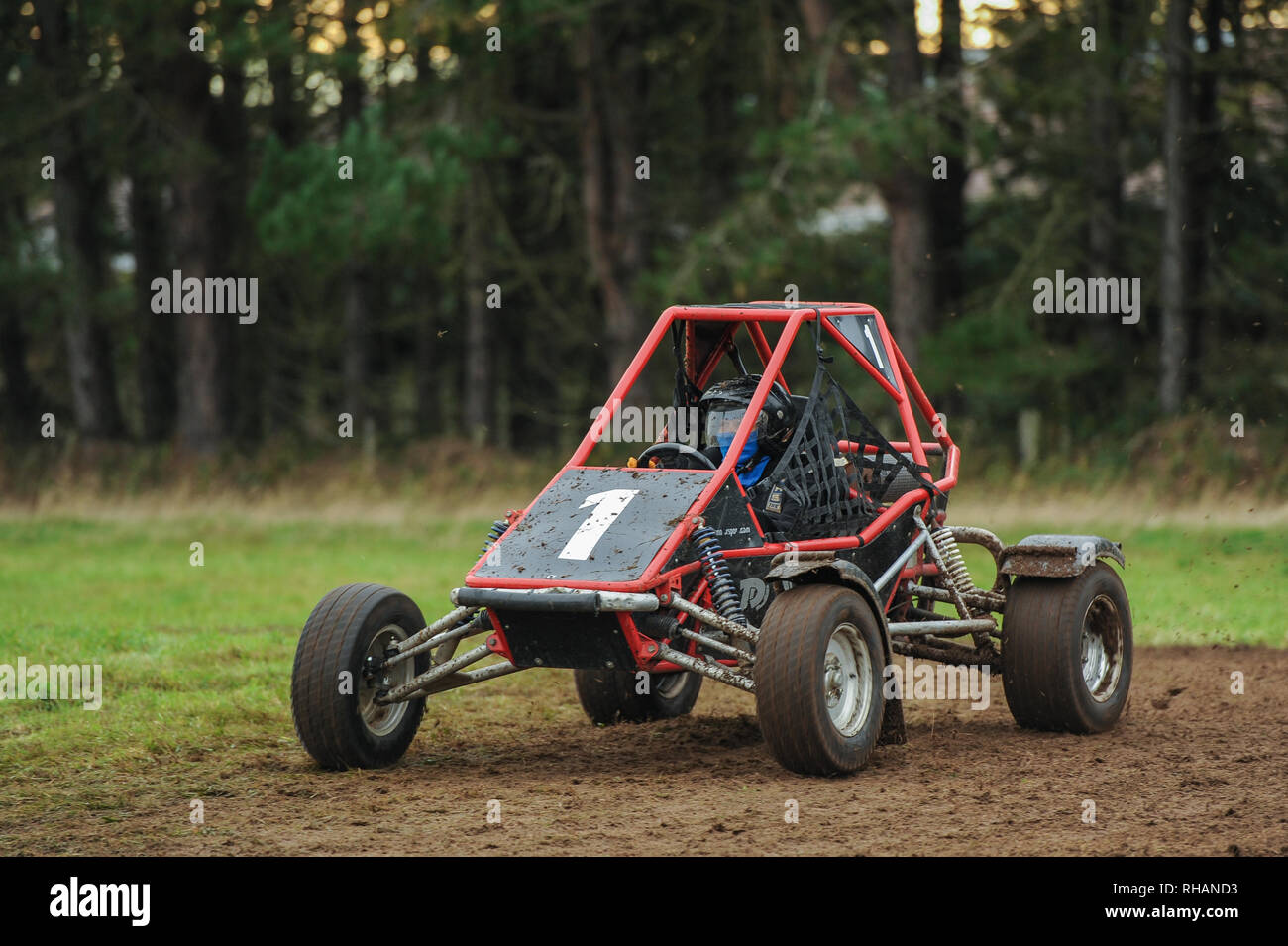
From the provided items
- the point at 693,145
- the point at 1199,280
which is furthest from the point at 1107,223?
the point at 693,145

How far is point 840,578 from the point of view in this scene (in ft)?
25.8

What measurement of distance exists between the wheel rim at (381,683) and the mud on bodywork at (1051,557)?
329 cm

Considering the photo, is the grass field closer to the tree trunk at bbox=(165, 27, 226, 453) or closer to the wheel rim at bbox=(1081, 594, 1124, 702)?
the wheel rim at bbox=(1081, 594, 1124, 702)

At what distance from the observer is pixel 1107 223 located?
25.9 m

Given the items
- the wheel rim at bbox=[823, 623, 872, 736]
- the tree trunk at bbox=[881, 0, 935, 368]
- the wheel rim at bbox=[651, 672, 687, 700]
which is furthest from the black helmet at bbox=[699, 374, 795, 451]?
the tree trunk at bbox=[881, 0, 935, 368]

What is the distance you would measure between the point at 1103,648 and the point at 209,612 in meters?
8.00

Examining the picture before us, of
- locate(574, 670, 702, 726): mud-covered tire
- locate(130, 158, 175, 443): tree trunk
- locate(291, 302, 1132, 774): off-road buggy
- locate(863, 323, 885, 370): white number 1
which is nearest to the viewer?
locate(291, 302, 1132, 774): off-road buggy

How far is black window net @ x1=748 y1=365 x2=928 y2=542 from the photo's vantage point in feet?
27.4

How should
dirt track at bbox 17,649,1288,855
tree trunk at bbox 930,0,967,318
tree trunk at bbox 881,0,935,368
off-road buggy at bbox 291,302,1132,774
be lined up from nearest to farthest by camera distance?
dirt track at bbox 17,649,1288,855
off-road buggy at bbox 291,302,1132,774
tree trunk at bbox 881,0,935,368
tree trunk at bbox 930,0,967,318

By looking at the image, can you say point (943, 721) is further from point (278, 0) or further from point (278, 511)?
point (278, 0)

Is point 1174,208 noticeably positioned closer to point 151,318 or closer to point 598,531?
point 598,531

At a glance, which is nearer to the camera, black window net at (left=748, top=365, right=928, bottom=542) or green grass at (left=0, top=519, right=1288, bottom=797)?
black window net at (left=748, top=365, right=928, bottom=542)

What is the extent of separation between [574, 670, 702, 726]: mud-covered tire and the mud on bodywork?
7.15ft
